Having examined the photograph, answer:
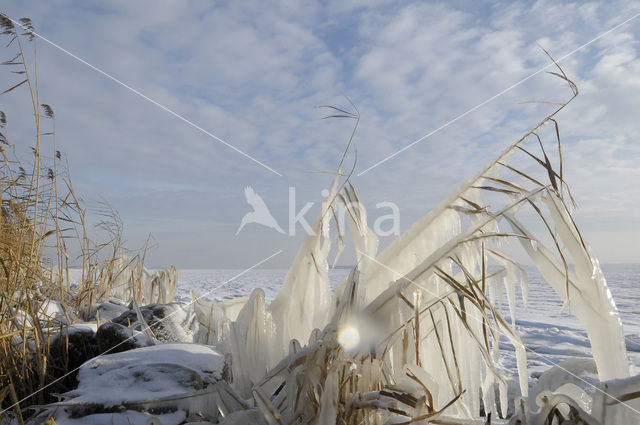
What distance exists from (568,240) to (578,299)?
0.52 feet

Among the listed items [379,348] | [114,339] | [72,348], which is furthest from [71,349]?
[379,348]

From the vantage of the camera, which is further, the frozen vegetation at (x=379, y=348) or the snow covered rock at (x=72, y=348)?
the snow covered rock at (x=72, y=348)

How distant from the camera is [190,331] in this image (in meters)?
2.68

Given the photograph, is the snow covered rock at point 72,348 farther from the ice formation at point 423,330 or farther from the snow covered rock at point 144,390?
the ice formation at point 423,330

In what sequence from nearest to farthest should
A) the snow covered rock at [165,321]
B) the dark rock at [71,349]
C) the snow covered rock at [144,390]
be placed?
the snow covered rock at [144,390], the dark rock at [71,349], the snow covered rock at [165,321]

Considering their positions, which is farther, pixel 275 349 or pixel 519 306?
pixel 519 306

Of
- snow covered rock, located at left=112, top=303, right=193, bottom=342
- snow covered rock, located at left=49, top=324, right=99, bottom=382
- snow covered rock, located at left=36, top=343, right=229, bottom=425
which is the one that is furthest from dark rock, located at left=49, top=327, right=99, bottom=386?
snow covered rock, located at left=112, top=303, right=193, bottom=342

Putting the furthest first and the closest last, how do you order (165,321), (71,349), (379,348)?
(165,321), (71,349), (379,348)

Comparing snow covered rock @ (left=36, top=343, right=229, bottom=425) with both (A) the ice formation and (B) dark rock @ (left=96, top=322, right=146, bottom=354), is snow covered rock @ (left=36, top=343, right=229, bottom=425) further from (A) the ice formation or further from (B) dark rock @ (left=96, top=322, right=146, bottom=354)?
(B) dark rock @ (left=96, top=322, right=146, bottom=354)

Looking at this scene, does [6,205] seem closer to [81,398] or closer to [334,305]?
[81,398]

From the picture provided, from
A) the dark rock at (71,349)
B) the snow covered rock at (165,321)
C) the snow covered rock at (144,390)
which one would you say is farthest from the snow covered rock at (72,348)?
the snow covered rock at (165,321)

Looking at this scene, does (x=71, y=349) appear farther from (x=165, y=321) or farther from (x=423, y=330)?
(x=423, y=330)

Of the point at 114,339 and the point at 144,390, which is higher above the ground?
the point at 114,339

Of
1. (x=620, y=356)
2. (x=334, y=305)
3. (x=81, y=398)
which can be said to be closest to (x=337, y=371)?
(x=334, y=305)
